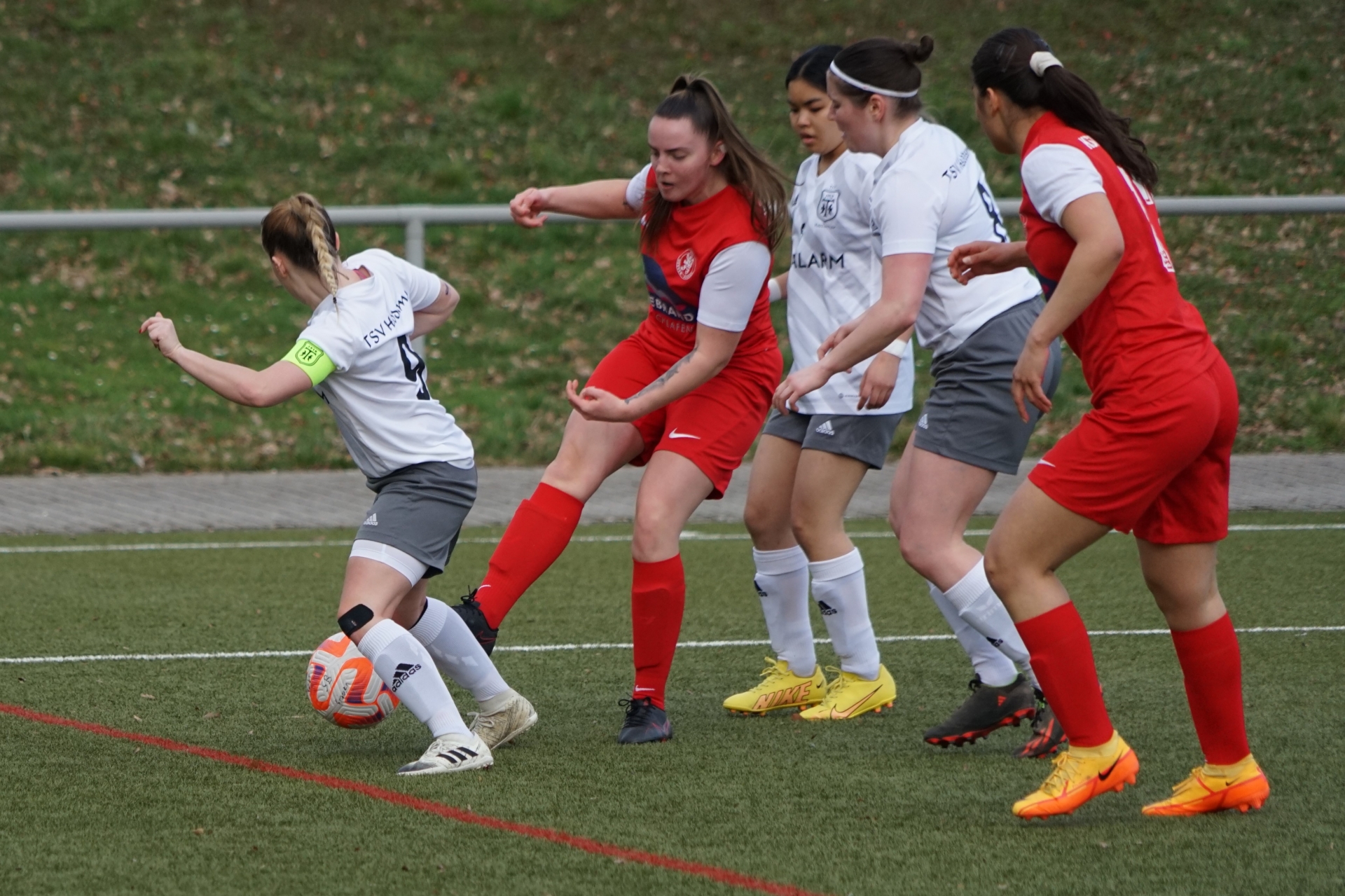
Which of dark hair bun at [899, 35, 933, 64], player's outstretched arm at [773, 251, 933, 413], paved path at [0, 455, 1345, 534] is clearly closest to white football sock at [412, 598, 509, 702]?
player's outstretched arm at [773, 251, 933, 413]

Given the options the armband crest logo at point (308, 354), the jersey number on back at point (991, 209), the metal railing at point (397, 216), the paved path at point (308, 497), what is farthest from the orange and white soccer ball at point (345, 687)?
the metal railing at point (397, 216)

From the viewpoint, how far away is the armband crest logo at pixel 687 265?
486cm

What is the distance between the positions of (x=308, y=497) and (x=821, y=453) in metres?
5.98

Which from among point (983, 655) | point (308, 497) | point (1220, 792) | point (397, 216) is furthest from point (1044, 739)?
point (397, 216)

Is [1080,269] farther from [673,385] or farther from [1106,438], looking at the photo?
[673,385]

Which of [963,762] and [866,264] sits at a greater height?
[866,264]

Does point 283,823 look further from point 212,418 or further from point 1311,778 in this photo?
point 212,418

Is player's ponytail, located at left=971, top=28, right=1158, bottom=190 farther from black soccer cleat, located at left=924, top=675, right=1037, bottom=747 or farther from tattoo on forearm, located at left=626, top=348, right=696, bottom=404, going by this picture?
black soccer cleat, located at left=924, top=675, right=1037, bottom=747

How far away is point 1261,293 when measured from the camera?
37.7 ft

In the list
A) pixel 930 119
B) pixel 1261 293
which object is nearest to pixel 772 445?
pixel 930 119

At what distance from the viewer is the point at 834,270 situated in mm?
5293

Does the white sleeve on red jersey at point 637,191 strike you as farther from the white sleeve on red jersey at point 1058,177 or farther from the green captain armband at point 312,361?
the white sleeve on red jersey at point 1058,177

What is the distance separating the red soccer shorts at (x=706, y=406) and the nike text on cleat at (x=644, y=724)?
2.31 ft

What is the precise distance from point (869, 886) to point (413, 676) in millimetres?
1547
